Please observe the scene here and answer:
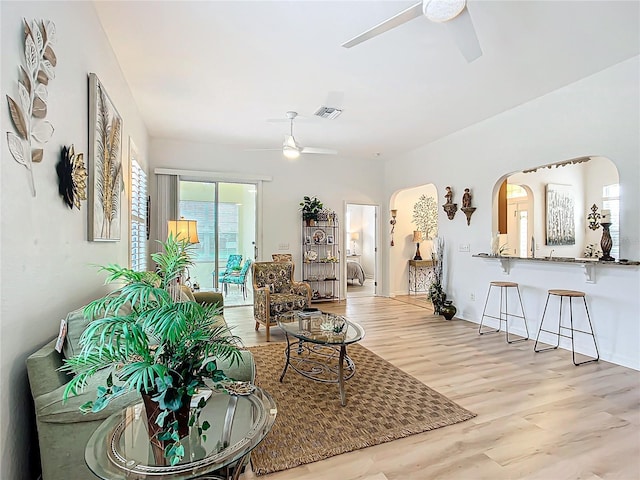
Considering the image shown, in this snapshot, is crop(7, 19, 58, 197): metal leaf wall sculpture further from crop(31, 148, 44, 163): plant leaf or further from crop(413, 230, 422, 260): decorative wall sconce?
crop(413, 230, 422, 260): decorative wall sconce

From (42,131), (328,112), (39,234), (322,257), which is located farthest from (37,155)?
(322,257)

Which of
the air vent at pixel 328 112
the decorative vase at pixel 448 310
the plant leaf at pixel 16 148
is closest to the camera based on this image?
the plant leaf at pixel 16 148

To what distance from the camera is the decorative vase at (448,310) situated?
5.60m

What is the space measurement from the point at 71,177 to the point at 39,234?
506 millimetres

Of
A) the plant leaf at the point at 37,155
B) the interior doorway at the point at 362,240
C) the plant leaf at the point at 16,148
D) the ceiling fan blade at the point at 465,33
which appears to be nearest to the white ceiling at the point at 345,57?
the ceiling fan blade at the point at 465,33

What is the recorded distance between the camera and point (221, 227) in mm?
6723

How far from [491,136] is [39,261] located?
215 inches

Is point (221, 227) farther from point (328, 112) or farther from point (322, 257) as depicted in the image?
point (328, 112)

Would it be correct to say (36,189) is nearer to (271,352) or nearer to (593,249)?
(271,352)

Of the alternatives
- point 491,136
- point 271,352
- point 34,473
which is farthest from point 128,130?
point 491,136

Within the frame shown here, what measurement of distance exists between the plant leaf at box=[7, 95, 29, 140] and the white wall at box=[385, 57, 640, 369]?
4.88m

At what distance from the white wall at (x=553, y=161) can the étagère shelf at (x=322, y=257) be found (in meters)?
2.34

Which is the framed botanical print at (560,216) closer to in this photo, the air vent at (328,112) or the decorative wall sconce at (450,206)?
the decorative wall sconce at (450,206)

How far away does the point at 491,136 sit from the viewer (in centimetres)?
510
